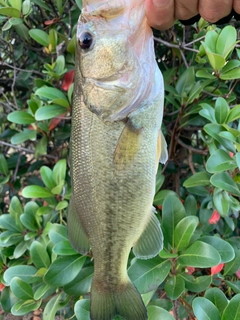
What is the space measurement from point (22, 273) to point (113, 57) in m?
0.96

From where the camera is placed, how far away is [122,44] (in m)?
1.03

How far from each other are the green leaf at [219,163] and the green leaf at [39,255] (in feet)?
2.44

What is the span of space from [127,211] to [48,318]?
24.6 inches

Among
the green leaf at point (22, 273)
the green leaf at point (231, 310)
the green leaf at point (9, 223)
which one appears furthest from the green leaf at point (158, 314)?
the green leaf at point (9, 223)

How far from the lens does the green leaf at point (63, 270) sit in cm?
131

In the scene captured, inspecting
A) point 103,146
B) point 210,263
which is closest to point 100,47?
point 103,146

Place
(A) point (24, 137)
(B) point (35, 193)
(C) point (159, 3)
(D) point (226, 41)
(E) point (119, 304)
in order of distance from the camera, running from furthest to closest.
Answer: (A) point (24, 137), (B) point (35, 193), (D) point (226, 41), (E) point (119, 304), (C) point (159, 3)

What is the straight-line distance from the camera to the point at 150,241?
45.4 inches

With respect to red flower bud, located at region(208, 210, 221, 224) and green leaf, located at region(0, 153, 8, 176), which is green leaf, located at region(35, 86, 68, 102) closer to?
green leaf, located at region(0, 153, 8, 176)

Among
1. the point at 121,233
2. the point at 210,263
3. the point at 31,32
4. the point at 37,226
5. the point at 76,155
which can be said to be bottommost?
the point at 37,226

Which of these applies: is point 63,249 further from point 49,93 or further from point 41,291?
point 49,93

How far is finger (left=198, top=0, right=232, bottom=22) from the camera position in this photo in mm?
966

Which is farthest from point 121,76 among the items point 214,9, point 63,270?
point 63,270

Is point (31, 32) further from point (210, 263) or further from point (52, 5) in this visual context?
point (210, 263)
